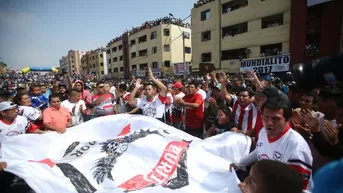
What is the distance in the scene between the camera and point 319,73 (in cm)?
100

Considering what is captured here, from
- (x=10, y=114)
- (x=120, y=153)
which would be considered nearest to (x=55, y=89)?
(x=10, y=114)

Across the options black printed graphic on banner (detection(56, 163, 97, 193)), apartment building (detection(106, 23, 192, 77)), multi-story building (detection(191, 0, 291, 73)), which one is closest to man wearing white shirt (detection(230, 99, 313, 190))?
black printed graphic on banner (detection(56, 163, 97, 193))

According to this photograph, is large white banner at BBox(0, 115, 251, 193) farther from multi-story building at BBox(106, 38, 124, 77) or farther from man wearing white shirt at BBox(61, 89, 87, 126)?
multi-story building at BBox(106, 38, 124, 77)

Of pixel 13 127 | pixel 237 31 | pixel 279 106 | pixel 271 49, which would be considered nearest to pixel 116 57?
pixel 237 31

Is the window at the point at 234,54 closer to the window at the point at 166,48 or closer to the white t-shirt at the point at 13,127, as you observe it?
the window at the point at 166,48

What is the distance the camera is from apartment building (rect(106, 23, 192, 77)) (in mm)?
31875

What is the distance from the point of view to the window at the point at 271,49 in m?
17.7

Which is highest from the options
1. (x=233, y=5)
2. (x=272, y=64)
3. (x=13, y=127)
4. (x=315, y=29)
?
(x=233, y=5)

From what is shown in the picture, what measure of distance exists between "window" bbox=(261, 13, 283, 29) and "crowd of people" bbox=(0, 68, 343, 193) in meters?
16.0

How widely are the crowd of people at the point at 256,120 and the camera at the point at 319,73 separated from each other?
0.60 feet

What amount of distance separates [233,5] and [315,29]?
30.4 ft

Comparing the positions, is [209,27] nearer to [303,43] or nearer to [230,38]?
[230,38]

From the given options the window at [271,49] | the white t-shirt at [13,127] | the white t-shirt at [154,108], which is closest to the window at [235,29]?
the window at [271,49]

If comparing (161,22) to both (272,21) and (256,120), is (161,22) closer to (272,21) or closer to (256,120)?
(272,21)
